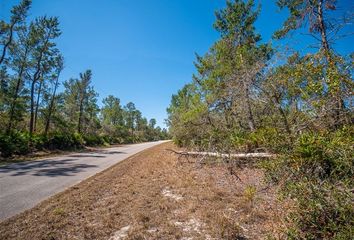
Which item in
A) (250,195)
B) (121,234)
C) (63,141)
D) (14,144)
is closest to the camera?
(121,234)

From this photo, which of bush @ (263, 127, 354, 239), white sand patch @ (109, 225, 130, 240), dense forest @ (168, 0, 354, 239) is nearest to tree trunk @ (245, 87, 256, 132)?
dense forest @ (168, 0, 354, 239)

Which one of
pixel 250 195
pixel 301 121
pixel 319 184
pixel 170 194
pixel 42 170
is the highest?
pixel 301 121

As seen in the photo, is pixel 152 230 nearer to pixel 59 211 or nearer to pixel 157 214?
pixel 157 214

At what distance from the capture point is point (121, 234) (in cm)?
361

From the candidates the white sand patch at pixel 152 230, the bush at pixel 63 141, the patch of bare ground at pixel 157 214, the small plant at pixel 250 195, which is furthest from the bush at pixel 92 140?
the small plant at pixel 250 195

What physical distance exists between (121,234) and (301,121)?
4.55m

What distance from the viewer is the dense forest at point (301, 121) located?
9.89 feet

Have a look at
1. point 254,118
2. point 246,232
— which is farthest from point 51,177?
point 254,118

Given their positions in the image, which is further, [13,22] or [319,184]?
[13,22]

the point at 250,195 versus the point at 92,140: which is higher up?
the point at 92,140

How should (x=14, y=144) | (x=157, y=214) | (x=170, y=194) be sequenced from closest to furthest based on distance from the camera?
(x=157, y=214) → (x=170, y=194) → (x=14, y=144)

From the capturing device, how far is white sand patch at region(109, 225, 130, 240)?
3.49 metres

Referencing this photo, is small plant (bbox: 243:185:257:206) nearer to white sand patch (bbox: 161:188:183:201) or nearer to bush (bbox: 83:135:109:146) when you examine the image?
white sand patch (bbox: 161:188:183:201)

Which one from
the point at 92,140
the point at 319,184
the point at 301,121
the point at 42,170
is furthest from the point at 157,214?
the point at 92,140
